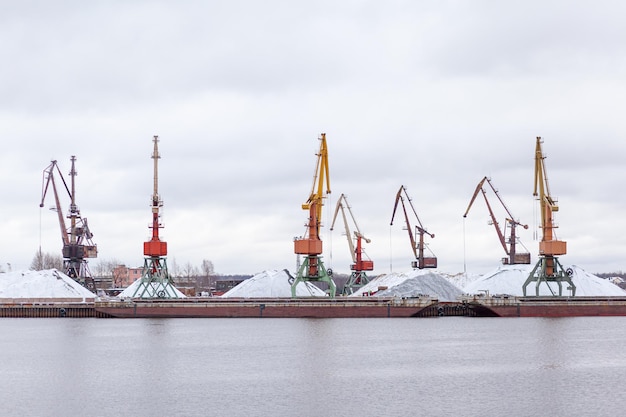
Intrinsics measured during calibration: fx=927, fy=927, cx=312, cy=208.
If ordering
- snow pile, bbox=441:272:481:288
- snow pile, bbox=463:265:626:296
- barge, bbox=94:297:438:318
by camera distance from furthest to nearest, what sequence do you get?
snow pile, bbox=441:272:481:288 < snow pile, bbox=463:265:626:296 < barge, bbox=94:297:438:318

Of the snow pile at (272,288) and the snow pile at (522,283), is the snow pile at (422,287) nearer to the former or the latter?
the snow pile at (522,283)

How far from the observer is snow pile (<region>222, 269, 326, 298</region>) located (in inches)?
4643

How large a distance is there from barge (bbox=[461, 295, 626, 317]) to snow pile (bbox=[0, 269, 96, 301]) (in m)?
52.6

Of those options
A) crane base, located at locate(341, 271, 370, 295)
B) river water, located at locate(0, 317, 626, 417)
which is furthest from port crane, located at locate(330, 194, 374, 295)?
river water, located at locate(0, 317, 626, 417)

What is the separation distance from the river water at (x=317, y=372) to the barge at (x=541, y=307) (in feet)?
62.2

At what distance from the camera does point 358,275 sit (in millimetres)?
146125

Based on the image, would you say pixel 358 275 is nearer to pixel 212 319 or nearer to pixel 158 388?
pixel 212 319

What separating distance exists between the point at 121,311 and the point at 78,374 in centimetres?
5662

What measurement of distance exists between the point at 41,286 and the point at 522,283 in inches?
2503

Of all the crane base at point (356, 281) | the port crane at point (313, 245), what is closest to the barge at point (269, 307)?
the port crane at point (313, 245)

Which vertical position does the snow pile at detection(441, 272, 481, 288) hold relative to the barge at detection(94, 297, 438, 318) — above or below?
above

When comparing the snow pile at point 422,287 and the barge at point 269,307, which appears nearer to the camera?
the barge at point 269,307

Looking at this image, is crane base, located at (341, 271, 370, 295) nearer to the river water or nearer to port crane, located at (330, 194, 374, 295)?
port crane, located at (330, 194, 374, 295)

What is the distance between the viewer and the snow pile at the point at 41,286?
402ft
